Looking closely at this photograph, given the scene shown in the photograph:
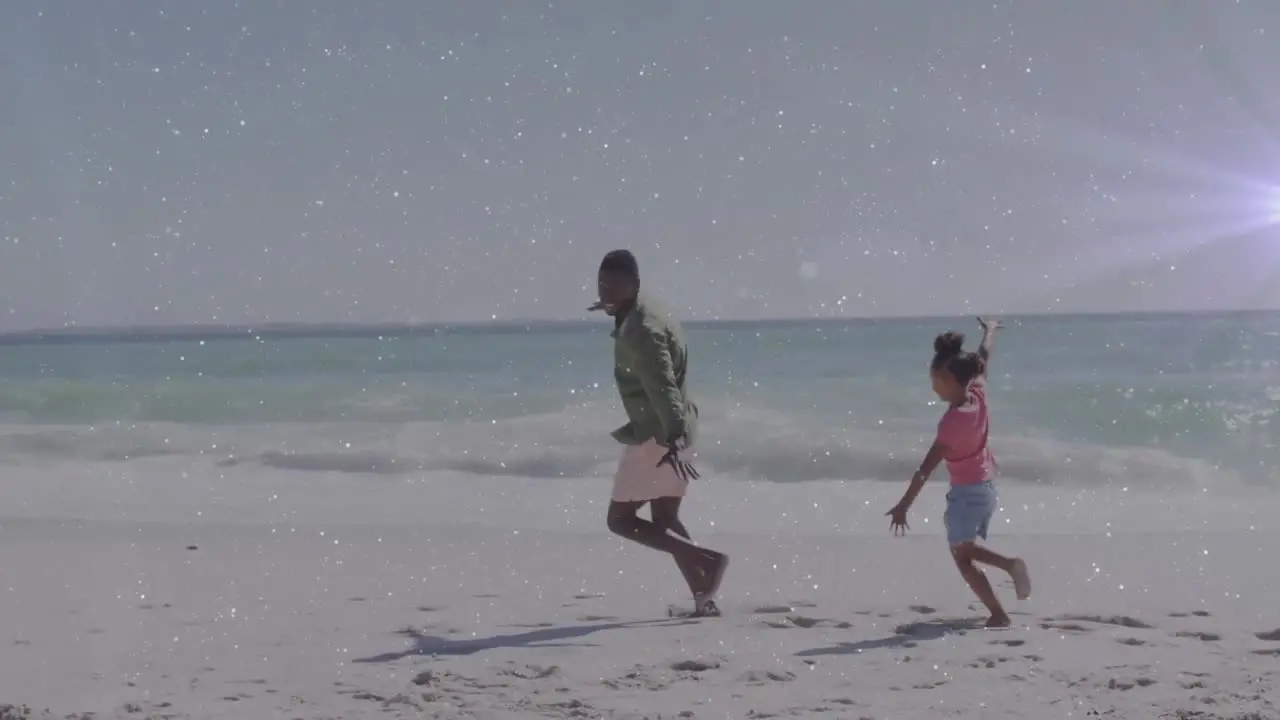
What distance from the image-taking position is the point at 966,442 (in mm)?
5082

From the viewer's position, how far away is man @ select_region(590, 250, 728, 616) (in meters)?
4.97

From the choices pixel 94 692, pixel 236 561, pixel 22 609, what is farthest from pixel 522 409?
pixel 94 692

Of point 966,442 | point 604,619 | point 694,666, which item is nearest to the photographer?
point 694,666

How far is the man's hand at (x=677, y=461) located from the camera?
16.4 ft

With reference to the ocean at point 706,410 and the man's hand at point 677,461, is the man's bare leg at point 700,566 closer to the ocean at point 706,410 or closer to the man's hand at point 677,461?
the man's hand at point 677,461

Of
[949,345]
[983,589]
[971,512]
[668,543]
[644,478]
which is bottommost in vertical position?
[983,589]

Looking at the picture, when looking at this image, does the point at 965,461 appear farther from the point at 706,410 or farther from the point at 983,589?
the point at 706,410

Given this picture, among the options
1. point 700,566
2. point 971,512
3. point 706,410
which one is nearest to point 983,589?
point 971,512

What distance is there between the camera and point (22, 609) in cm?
581

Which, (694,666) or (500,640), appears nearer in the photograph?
(694,666)

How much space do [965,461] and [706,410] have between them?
14167 millimetres

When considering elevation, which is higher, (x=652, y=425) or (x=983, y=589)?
(x=652, y=425)

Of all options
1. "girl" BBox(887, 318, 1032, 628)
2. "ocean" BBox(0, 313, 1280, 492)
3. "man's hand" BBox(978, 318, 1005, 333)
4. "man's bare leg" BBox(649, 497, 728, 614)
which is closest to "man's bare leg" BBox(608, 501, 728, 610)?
"man's bare leg" BBox(649, 497, 728, 614)

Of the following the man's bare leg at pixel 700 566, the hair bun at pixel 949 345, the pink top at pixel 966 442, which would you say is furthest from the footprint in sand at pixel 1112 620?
the man's bare leg at pixel 700 566
